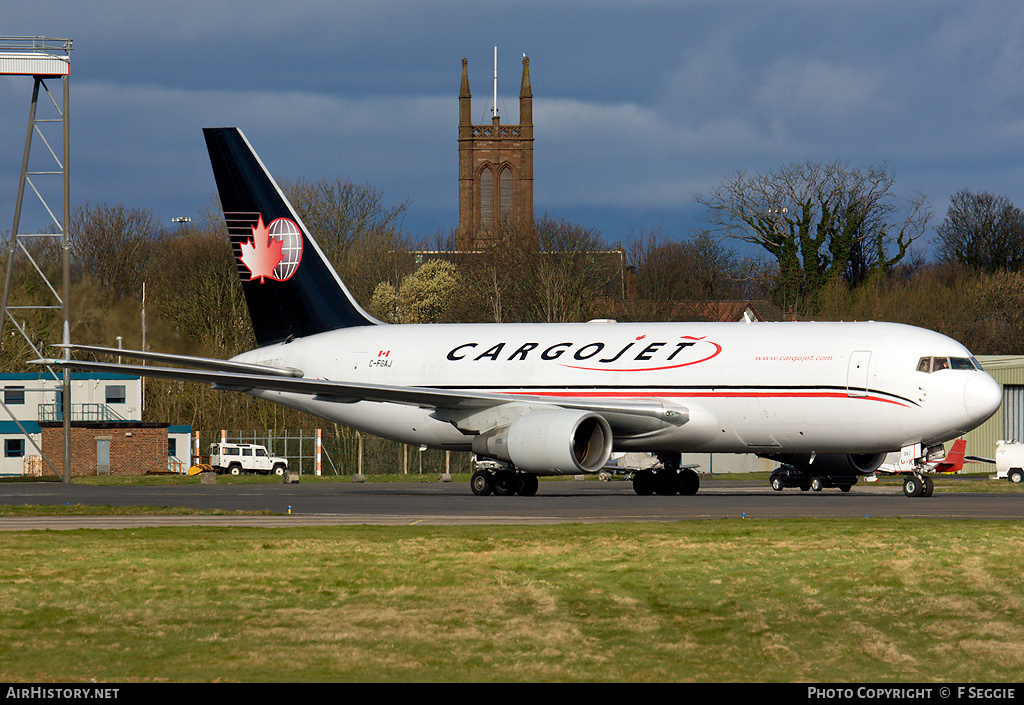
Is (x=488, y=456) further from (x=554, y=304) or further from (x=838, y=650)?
(x=554, y=304)

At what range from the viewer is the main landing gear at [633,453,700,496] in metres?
33.8

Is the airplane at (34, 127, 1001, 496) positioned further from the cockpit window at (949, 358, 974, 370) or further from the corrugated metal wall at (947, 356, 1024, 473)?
the corrugated metal wall at (947, 356, 1024, 473)

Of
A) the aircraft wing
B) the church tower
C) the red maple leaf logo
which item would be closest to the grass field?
the aircraft wing

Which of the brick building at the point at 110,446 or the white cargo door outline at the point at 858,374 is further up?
the white cargo door outline at the point at 858,374

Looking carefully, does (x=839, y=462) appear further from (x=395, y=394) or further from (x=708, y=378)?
(x=395, y=394)

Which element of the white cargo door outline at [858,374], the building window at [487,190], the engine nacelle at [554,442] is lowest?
the engine nacelle at [554,442]

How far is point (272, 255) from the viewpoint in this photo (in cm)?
3775

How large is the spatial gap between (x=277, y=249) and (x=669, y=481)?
1294cm

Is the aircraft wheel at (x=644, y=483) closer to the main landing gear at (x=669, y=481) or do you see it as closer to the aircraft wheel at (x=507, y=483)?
the main landing gear at (x=669, y=481)

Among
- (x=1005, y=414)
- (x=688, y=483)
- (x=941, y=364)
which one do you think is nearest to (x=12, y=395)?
(x=688, y=483)

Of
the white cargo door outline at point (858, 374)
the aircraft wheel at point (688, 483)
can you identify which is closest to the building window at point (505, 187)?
the aircraft wheel at point (688, 483)

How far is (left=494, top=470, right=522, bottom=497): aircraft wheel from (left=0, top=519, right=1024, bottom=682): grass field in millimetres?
14582

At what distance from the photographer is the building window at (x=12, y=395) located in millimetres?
63250

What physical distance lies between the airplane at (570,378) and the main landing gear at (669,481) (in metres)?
0.04
